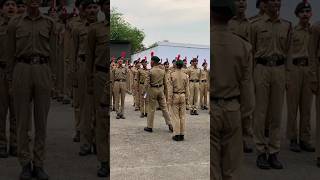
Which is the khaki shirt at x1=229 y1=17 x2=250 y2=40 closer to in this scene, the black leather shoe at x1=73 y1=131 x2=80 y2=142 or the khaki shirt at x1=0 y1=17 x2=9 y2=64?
the black leather shoe at x1=73 y1=131 x2=80 y2=142

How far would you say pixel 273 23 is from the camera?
9.31 ft

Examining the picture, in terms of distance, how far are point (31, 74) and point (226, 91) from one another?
1295 mm

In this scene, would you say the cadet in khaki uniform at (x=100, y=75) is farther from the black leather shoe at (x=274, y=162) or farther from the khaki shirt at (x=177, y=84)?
the khaki shirt at (x=177, y=84)

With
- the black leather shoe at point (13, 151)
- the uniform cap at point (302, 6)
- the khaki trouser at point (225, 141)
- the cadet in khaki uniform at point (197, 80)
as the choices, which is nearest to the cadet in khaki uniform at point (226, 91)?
the khaki trouser at point (225, 141)

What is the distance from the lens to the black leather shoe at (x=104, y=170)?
287 cm

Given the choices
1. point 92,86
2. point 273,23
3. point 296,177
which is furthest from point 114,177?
point 273,23

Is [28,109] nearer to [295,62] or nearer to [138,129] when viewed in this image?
[138,129]

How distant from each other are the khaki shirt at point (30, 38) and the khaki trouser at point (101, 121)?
1.10 feet

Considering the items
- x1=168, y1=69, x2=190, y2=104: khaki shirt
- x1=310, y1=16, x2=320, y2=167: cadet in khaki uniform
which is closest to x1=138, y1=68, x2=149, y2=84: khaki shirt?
x1=168, y1=69, x2=190, y2=104: khaki shirt

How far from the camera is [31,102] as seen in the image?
2852 mm

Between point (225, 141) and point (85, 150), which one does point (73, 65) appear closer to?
point (85, 150)

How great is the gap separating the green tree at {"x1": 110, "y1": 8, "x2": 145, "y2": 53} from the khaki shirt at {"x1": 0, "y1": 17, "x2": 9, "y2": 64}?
2.36 ft

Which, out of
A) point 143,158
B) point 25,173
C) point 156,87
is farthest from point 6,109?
point 156,87

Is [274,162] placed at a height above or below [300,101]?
below
